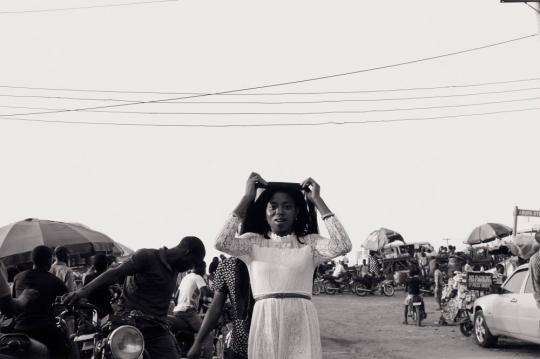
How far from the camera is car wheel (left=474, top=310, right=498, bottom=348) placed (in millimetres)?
13461

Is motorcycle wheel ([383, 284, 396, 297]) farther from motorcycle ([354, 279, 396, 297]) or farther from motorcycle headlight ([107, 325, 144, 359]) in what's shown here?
motorcycle headlight ([107, 325, 144, 359])

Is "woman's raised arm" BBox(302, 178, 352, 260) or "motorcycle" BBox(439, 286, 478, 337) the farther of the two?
"motorcycle" BBox(439, 286, 478, 337)

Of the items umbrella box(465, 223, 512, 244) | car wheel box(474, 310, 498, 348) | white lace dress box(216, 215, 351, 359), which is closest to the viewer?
white lace dress box(216, 215, 351, 359)

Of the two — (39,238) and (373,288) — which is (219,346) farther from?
(373,288)

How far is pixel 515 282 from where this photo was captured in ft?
42.5

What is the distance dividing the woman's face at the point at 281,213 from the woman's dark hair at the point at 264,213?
0.04 m

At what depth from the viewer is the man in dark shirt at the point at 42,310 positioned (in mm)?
6129

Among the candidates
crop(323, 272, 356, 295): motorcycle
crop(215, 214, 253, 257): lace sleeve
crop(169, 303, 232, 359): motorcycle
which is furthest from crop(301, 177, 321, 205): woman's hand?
crop(323, 272, 356, 295): motorcycle

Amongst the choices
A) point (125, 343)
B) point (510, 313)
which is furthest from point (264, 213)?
point (510, 313)

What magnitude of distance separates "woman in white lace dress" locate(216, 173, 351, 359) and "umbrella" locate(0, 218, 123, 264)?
1121 centimetres

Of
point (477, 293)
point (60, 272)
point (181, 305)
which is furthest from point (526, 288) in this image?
point (60, 272)

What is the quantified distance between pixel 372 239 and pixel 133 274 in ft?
122

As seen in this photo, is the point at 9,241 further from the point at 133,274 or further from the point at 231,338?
the point at 231,338

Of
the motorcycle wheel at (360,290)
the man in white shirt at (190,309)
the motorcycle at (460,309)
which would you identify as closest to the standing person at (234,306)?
the man in white shirt at (190,309)
